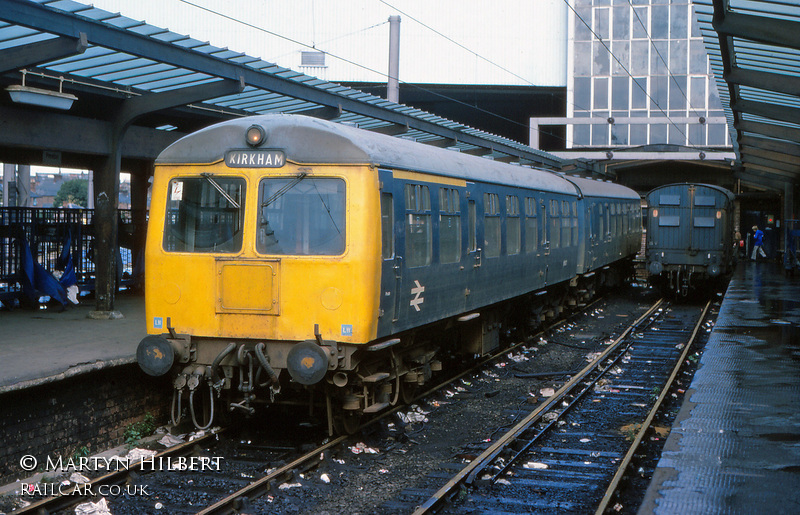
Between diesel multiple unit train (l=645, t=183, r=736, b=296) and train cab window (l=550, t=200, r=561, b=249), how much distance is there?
273 inches

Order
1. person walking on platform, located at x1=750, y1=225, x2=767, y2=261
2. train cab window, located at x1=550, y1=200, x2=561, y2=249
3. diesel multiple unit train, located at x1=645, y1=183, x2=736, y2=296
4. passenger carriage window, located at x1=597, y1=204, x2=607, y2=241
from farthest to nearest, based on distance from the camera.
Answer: person walking on platform, located at x1=750, y1=225, x2=767, y2=261, diesel multiple unit train, located at x1=645, y1=183, x2=736, y2=296, passenger carriage window, located at x1=597, y1=204, x2=607, y2=241, train cab window, located at x1=550, y1=200, x2=561, y2=249

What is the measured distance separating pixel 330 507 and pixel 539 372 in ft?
21.4

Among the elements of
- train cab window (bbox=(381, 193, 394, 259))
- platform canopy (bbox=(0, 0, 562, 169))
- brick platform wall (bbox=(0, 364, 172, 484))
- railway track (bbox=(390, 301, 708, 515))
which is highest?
platform canopy (bbox=(0, 0, 562, 169))

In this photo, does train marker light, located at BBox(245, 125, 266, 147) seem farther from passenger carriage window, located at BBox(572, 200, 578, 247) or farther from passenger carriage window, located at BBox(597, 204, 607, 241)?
passenger carriage window, located at BBox(597, 204, 607, 241)

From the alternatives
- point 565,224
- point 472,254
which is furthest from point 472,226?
point 565,224

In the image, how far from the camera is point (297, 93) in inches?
492

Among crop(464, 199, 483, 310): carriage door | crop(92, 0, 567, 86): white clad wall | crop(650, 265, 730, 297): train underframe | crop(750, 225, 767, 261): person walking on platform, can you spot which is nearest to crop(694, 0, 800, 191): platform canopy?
crop(464, 199, 483, 310): carriage door

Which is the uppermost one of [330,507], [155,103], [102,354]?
[155,103]

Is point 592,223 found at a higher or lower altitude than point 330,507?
higher

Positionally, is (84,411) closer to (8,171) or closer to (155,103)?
(155,103)

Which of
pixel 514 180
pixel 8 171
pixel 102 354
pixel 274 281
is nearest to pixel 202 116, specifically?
pixel 514 180

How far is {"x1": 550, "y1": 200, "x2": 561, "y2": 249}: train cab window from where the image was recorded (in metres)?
15.1

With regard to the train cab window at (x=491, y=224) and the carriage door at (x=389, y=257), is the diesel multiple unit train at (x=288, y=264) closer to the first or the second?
the carriage door at (x=389, y=257)

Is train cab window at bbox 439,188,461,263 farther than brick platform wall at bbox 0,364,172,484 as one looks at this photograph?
Yes
